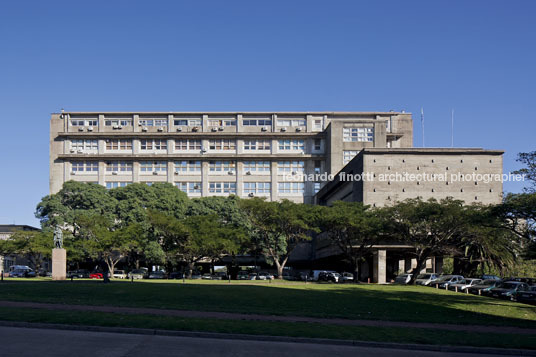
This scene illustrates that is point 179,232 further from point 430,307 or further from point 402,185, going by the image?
point 430,307

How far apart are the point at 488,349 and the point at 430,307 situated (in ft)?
39.7

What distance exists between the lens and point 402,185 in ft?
217

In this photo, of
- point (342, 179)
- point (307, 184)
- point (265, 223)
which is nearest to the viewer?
point (265, 223)

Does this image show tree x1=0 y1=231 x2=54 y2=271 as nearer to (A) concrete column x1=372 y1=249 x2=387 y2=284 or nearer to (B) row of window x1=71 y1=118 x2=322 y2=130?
(B) row of window x1=71 y1=118 x2=322 y2=130

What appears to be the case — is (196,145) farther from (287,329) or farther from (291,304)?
(287,329)

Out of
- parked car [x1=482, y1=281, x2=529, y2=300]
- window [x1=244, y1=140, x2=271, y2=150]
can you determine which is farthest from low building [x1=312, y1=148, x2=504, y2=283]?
window [x1=244, y1=140, x2=271, y2=150]

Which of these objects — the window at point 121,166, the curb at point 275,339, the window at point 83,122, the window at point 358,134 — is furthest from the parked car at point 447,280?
the window at point 83,122

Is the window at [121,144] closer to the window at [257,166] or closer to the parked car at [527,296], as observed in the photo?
the window at [257,166]

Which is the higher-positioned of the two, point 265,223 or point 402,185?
point 402,185

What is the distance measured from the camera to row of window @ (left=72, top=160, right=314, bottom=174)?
101 metres

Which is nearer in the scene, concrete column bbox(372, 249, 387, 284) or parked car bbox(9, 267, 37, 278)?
concrete column bbox(372, 249, 387, 284)

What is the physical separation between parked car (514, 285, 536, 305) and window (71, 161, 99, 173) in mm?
81892

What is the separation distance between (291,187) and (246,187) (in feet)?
28.4

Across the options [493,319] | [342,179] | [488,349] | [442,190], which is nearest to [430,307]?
[493,319]
